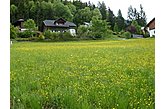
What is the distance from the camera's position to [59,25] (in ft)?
6.52

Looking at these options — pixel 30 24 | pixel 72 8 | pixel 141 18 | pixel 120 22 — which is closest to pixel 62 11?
pixel 72 8

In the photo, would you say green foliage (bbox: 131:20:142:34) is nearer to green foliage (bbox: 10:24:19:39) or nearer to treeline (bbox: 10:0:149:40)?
treeline (bbox: 10:0:149:40)

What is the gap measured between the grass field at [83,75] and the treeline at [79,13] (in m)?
0.09

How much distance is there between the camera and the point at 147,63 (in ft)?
6.32

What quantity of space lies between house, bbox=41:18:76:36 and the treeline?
0.07 ft

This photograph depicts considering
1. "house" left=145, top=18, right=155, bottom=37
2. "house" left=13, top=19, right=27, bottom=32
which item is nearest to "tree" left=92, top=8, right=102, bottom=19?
"house" left=145, top=18, right=155, bottom=37

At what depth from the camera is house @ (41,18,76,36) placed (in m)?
1.98

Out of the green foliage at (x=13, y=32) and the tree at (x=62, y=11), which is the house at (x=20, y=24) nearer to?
the green foliage at (x=13, y=32)

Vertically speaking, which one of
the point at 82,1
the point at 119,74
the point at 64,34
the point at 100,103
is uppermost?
the point at 82,1

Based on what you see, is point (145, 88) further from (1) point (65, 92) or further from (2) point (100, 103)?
(1) point (65, 92)

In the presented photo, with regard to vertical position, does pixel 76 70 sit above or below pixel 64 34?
below

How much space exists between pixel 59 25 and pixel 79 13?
0.40 ft
